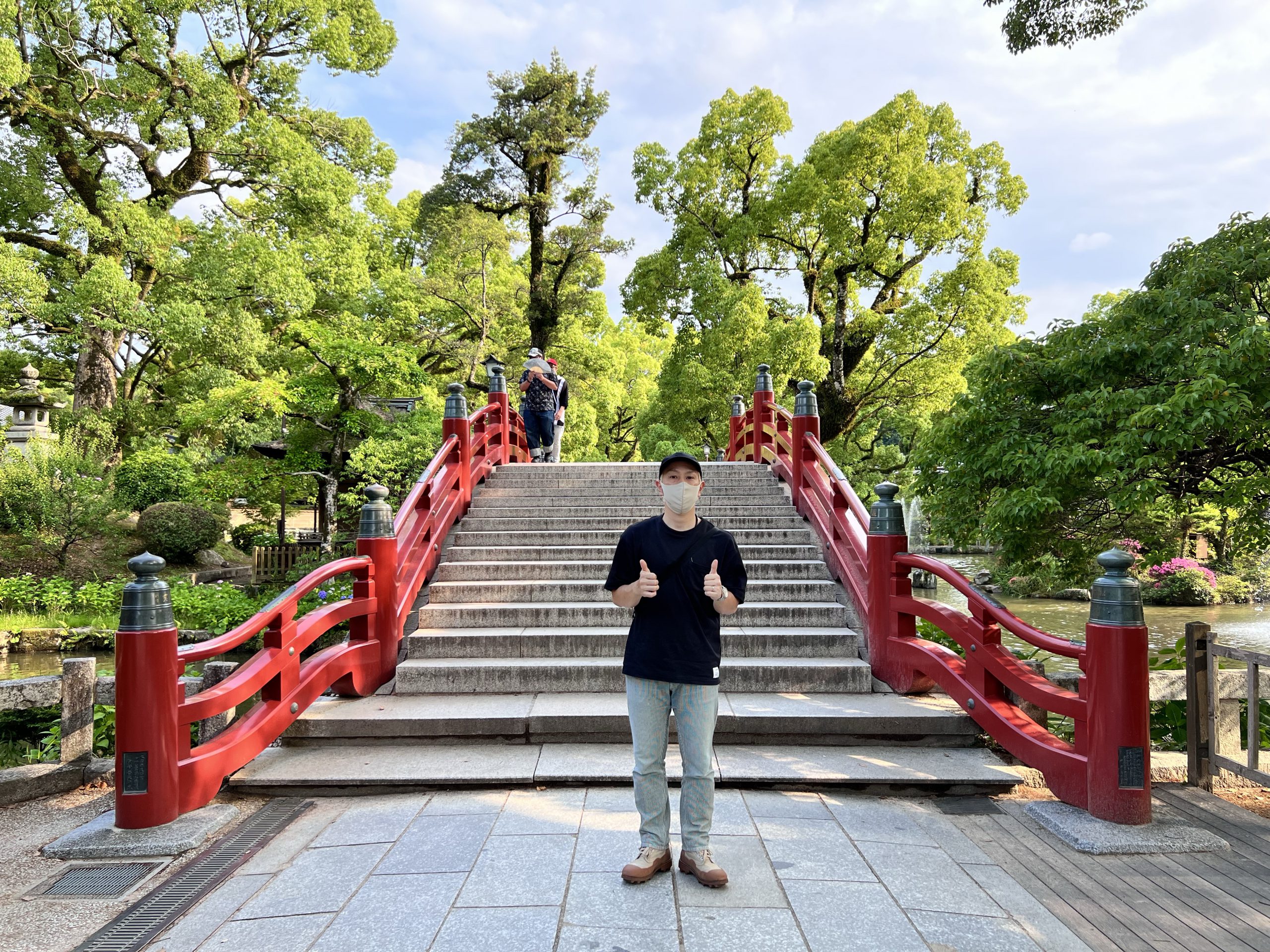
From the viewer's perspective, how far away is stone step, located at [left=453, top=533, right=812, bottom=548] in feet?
25.8

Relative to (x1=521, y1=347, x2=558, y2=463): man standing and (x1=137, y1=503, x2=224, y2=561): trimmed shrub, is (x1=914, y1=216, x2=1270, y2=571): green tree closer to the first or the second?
(x1=521, y1=347, x2=558, y2=463): man standing

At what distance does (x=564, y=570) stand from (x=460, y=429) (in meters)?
2.36

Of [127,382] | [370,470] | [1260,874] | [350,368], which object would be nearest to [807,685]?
[1260,874]

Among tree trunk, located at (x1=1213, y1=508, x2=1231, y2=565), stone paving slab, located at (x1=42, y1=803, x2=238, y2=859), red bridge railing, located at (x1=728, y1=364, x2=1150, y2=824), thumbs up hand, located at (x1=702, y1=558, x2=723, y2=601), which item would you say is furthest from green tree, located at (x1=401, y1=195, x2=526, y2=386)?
tree trunk, located at (x1=1213, y1=508, x2=1231, y2=565)

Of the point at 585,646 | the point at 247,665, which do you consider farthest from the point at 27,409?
the point at 585,646

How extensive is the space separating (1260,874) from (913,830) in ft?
4.95

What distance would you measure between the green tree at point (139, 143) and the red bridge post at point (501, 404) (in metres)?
9.22

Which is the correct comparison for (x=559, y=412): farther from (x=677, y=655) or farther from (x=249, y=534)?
(x=249, y=534)

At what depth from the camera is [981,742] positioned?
16.1ft

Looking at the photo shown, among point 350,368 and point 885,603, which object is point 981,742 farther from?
point 350,368

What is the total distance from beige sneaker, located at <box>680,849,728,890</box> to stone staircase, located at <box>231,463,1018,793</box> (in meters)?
1.18

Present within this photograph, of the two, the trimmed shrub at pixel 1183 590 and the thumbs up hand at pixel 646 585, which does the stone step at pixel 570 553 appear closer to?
the thumbs up hand at pixel 646 585

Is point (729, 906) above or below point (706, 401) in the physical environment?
below

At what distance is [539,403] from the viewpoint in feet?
37.9
